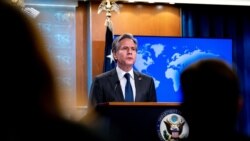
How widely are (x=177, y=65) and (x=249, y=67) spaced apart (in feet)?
4.36

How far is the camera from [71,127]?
67 cm

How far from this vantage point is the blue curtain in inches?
288

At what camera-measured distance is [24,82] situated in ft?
2.09

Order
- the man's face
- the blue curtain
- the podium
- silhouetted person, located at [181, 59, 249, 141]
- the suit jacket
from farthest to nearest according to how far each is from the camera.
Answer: the blue curtain → the man's face → the suit jacket → the podium → silhouetted person, located at [181, 59, 249, 141]

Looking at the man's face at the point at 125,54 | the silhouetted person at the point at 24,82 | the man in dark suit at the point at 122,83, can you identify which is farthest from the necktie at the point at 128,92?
the silhouetted person at the point at 24,82

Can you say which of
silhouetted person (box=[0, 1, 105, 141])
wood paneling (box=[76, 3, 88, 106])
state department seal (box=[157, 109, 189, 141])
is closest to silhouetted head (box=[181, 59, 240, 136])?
silhouetted person (box=[0, 1, 105, 141])

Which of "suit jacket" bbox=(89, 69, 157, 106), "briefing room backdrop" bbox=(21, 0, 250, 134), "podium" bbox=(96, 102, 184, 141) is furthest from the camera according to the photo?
"briefing room backdrop" bbox=(21, 0, 250, 134)

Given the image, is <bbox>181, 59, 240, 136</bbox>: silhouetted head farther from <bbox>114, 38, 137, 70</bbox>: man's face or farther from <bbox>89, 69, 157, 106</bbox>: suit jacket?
<bbox>114, 38, 137, 70</bbox>: man's face

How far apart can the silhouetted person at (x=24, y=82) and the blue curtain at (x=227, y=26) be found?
673 centimetres

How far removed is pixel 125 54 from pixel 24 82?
13.9ft

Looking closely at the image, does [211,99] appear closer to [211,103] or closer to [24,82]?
[211,103]

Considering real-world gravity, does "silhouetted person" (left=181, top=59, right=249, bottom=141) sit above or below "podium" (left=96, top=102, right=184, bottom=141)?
above

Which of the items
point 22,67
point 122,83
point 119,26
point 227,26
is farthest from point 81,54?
point 22,67

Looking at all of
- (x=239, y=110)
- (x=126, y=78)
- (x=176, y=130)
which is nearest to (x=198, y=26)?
(x=126, y=78)
